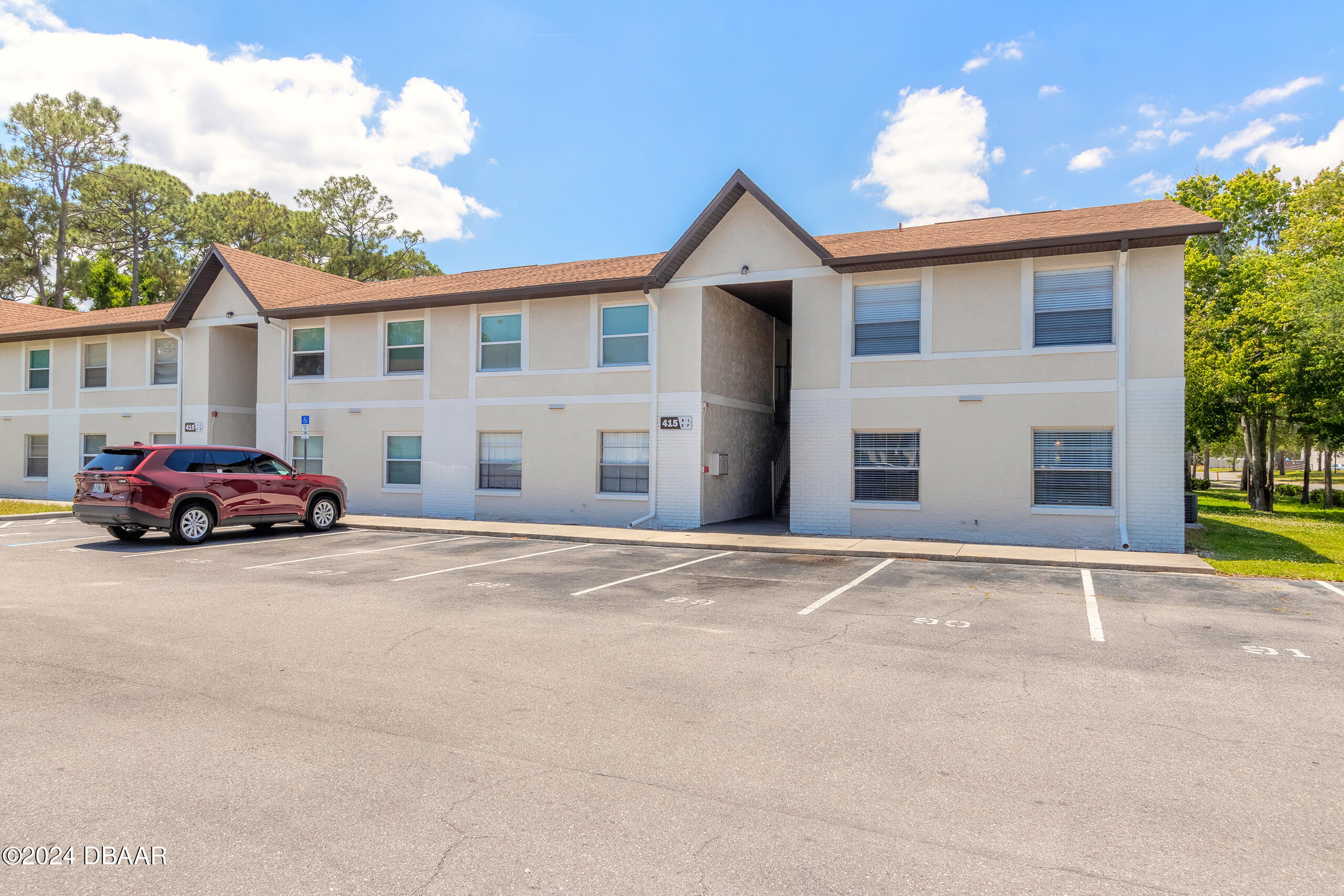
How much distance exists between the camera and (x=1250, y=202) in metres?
34.4

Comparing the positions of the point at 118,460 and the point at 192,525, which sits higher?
the point at 118,460

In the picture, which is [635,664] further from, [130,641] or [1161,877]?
[130,641]

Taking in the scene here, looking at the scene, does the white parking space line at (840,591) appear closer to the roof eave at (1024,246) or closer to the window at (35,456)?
the roof eave at (1024,246)

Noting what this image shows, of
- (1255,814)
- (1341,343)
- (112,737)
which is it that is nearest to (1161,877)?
(1255,814)

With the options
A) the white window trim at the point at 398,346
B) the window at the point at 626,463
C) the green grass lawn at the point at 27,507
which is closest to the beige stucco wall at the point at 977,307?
the window at the point at 626,463

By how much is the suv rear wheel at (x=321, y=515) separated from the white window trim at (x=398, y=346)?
401cm

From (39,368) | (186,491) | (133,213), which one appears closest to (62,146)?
(133,213)

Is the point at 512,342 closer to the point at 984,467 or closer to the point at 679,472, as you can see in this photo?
the point at 679,472

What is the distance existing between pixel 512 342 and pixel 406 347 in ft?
10.7

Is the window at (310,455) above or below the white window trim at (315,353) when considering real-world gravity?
below

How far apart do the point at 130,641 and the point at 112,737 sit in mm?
2867

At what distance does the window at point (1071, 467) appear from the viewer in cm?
1502

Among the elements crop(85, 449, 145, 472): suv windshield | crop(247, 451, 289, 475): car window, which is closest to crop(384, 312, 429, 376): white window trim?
crop(247, 451, 289, 475): car window

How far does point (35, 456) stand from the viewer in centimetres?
2716
